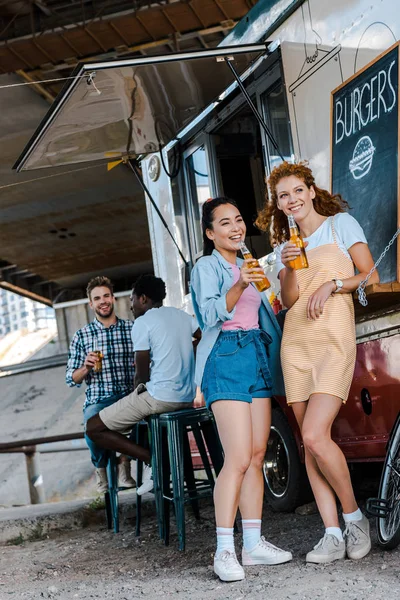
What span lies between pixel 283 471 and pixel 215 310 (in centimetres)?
233

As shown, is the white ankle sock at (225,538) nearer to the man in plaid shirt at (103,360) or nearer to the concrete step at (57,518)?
the man in plaid shirt at (103,360)

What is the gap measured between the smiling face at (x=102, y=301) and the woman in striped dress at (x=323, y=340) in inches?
101

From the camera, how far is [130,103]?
6645mm

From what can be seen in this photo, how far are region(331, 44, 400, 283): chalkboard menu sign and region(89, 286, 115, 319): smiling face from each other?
216 centimetres

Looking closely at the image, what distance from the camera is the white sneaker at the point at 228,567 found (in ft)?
12.8

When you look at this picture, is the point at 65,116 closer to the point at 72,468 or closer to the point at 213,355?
the point at 213,355

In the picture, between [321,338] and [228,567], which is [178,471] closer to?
[228,567]

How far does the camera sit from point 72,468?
1664cm

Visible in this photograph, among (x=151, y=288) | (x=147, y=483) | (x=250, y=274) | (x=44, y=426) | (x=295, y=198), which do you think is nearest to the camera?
(x=250, y=274)

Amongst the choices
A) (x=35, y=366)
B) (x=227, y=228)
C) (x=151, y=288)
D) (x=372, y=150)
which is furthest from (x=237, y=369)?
(x=35, y=366)

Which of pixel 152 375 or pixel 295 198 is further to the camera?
pixel 152 375

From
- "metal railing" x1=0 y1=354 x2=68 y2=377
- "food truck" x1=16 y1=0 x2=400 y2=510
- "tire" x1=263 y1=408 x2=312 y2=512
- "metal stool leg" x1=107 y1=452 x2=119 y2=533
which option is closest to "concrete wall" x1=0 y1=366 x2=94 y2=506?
"metal railing" x1=0 y1=354 x2=68 y2=377

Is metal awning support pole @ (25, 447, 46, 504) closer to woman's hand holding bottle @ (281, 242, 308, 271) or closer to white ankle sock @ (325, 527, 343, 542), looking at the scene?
white ankle sock @ (325, 527, 343, 542)

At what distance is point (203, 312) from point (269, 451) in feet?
7.52
